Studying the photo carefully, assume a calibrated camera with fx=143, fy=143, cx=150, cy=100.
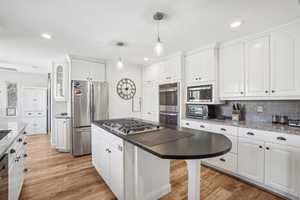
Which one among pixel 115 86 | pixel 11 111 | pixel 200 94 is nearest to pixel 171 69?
pixel 200 94

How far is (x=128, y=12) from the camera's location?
176 centimetres

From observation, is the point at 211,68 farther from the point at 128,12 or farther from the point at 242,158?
the point at 128,12

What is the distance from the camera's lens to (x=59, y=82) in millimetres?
3936

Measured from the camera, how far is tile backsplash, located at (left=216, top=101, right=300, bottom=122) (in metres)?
2.24

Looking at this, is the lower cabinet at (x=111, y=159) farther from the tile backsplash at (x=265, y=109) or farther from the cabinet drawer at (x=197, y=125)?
the tile backsplash at (x=265, y=109)

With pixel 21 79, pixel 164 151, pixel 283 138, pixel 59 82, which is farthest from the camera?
pixel 21 79

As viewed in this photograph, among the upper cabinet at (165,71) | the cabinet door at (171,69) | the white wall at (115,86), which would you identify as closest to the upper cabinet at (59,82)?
the white wall at (115,86)

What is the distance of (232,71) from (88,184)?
3.12 m

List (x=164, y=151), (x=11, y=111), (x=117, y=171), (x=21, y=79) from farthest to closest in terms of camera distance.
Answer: (x=21, y=79) → (x=11, y=111) → (x=117, y=171) → (x=164, y=151)

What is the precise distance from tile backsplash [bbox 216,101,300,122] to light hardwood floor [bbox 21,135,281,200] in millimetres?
1172

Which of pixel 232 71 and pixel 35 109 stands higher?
pixel 232 71

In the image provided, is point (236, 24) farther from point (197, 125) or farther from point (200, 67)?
point (197, 125)

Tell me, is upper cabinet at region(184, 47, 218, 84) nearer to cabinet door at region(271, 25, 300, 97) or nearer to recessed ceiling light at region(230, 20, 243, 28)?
recessed ceiling light at region(230, 20, 243, 28)

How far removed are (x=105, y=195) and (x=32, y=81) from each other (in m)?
5.82
